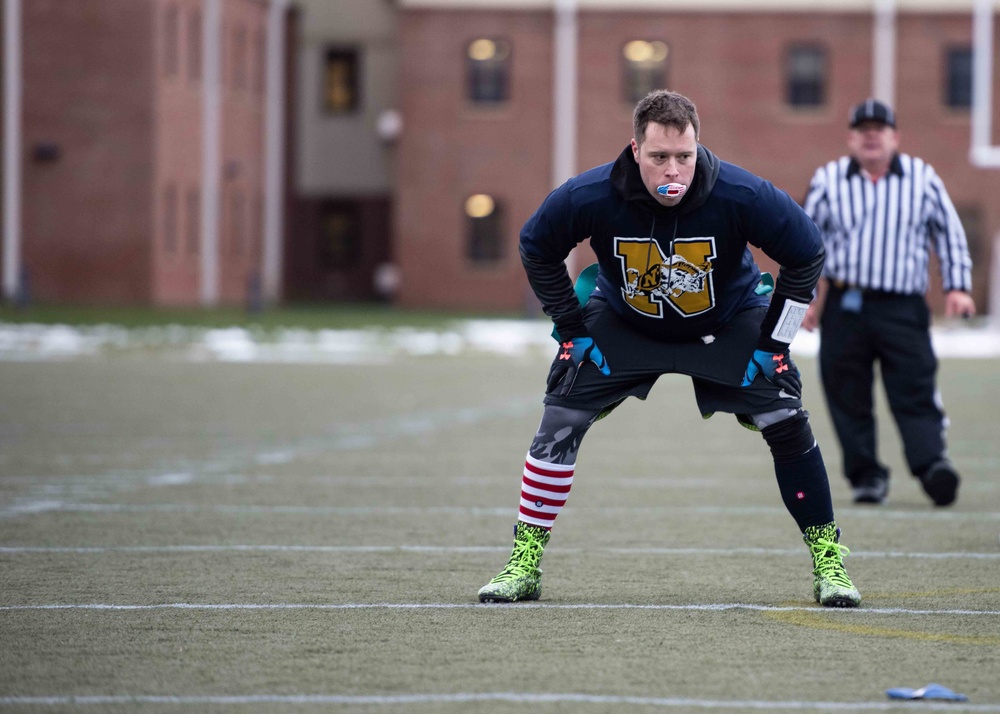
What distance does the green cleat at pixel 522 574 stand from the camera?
590cm

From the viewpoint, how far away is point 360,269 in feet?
144

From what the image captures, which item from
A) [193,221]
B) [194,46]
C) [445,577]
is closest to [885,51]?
[194,46]

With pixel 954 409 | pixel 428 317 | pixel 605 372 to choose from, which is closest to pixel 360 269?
pixel 428 317

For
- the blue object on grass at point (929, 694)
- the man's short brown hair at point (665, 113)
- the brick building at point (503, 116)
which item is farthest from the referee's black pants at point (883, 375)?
the brick building at point (503, 116)

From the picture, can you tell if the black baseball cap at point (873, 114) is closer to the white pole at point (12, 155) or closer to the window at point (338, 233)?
the white pole at point (12, 155)

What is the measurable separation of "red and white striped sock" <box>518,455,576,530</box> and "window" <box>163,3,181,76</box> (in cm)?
3033

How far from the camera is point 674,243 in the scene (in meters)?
5.68

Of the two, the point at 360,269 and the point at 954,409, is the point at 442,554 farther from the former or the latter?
the point at 360,269

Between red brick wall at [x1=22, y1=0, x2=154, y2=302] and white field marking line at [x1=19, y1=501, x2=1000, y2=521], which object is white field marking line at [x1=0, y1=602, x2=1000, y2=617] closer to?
white field marking line at [x1=19, y1=501, x2=1000, y2=521]

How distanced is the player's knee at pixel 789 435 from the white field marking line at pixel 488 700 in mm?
1676

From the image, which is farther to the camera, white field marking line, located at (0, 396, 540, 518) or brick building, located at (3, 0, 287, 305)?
brick building, located at (3, 0, 287, 305)

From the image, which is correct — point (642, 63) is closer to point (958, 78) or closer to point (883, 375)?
point (958, 78)

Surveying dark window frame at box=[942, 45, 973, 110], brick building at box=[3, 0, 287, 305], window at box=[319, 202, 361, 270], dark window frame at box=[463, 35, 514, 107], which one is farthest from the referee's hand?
window at box=[319, 202, 361, 270]

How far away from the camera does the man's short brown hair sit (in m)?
5.44
